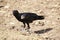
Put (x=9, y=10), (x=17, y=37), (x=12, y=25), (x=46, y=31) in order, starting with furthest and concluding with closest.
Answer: (x=9, y=10) → (x=12, y=25) → (x=46, y=31) → (x=17, y=37)

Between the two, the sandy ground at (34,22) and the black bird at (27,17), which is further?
the black bird at (27,17)

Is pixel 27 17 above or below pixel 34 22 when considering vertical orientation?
above

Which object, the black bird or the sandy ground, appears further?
the black bird

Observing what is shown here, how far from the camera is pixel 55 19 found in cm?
1079

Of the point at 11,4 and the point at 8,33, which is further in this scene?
the point at 11,4

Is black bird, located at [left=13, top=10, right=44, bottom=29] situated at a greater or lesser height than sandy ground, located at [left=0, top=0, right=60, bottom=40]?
Answer: greater

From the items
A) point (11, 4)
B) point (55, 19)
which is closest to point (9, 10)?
point (11, 4)

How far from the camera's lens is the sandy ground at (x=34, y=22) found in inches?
374

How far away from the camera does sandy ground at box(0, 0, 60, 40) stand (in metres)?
9.50

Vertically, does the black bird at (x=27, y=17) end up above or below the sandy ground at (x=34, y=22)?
above

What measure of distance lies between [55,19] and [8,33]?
6.61 feet

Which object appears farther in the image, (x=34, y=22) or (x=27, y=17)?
(x=34, y=22)

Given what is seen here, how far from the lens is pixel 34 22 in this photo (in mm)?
10852

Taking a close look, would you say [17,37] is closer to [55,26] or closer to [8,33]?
[8,33]
